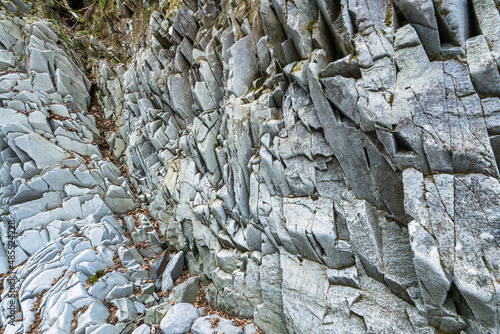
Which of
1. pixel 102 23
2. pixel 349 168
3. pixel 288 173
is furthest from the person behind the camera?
pixel 102 23

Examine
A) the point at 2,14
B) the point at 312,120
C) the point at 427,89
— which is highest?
the point at 2,14

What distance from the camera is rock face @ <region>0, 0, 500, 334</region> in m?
5.13

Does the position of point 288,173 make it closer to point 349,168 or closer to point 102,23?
point 349,168

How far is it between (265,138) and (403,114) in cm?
437

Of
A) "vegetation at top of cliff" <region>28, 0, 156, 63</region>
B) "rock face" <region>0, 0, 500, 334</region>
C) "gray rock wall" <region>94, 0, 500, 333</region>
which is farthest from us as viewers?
"vegetation at top of cliff" <region>28, 0, 156, 63</region>

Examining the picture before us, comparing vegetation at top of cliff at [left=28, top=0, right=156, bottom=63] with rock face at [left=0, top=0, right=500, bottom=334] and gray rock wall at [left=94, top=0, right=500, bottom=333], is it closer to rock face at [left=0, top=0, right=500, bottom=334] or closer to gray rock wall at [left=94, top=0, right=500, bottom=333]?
rock face at [left=0, top=0, right=500, bottom=334]

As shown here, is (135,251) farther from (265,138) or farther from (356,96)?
(356,96)

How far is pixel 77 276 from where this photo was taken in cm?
1048

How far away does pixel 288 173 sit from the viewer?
8.02 metres

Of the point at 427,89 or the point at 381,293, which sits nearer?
the point at 427,89

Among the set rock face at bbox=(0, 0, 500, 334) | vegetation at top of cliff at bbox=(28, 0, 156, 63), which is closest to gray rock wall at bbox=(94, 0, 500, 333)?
rock face at bbox=(0, 0, 500, 334)

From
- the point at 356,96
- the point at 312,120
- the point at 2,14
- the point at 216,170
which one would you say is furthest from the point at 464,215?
the point at 2,14

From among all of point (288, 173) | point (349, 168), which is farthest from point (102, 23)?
point (349, 168)

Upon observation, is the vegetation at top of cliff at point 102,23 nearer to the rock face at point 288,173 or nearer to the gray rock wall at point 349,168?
the rock face at point 288,173
